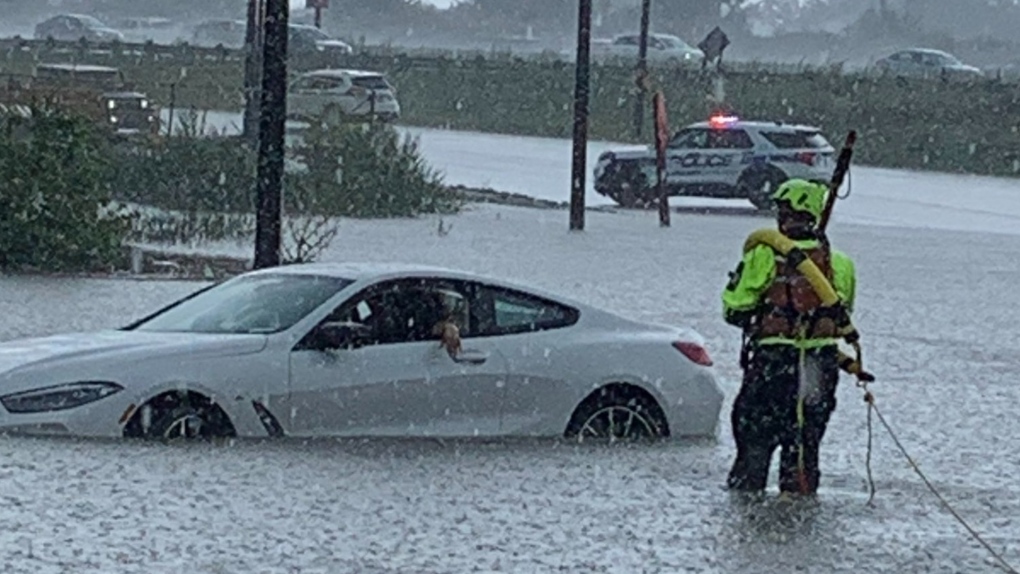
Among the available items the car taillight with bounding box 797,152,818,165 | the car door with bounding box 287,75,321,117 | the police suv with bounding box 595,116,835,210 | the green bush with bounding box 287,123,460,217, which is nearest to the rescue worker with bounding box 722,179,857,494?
the green bush with bounding box 287,123,460,217

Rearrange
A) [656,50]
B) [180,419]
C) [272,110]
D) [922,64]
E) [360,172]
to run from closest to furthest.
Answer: [180,419] < [272,110] < [360,172] < [922,64] < [656,50]

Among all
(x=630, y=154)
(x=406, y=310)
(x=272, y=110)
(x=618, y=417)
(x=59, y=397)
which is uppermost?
(x=272, y=110)

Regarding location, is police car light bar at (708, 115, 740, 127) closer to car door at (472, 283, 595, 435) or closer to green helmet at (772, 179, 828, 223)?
car door at (472, 283, 595, 435)

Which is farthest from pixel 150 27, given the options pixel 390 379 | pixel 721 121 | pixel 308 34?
pixel 390 379

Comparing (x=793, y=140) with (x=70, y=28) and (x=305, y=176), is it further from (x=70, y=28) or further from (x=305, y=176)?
(x=70, y=28)

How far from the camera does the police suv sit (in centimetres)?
4319

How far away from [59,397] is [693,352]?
399 cm

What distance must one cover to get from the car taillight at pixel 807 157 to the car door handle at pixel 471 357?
94.9 feet

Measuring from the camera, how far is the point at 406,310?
14.7 metres

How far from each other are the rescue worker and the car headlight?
11.3ft

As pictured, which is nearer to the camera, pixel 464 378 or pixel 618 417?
pixel 464 378

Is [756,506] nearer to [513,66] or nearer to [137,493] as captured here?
[137,493]

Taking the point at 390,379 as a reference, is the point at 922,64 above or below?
above

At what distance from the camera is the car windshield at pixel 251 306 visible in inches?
574
